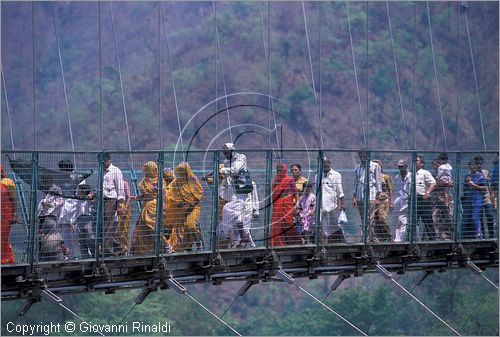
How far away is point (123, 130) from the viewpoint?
63094 mm

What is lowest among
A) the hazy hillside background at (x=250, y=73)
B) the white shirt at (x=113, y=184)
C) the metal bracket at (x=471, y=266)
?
the metal bracket at (x=471, y=266)

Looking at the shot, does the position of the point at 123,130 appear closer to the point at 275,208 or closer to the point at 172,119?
the point at 172,119

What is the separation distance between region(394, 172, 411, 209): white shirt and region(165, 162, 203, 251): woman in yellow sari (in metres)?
4.11

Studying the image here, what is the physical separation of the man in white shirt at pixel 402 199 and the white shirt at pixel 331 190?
4.93 ft

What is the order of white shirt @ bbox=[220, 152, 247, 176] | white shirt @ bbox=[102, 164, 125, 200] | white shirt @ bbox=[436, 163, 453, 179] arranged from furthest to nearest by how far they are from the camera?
white shirt @ bbox=[436, 163, 453, 179] → white shirt @ bbox=[220, 152, 247, 176] → white shirt @ bbox=[102, 164, 125, 200]

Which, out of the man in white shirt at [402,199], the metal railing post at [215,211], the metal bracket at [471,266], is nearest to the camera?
the metal railing post at [215,211]

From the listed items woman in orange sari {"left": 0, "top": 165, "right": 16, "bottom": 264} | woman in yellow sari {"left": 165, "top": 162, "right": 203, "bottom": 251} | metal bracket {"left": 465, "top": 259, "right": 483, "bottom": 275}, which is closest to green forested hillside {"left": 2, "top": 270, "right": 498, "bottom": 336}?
metal bracket {"left": 465, "top": 259, "right": 483, "bottom": 275}

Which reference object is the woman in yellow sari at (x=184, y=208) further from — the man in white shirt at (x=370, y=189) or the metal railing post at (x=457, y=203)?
the metal railing post at (x=457, y=203)

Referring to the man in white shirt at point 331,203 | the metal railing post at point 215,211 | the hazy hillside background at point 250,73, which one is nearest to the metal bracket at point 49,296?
the metal railing post at point 215,211

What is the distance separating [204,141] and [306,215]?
44.7 metres

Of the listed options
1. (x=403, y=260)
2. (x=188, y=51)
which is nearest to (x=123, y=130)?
(x=188, y=51)

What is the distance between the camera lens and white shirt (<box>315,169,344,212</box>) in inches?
736

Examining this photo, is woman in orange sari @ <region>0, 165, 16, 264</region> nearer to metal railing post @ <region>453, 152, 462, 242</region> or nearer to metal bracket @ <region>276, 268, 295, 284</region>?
metal bracket @ <region>276, 268, 295, 284</region>

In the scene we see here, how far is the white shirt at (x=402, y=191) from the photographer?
20297 mm
